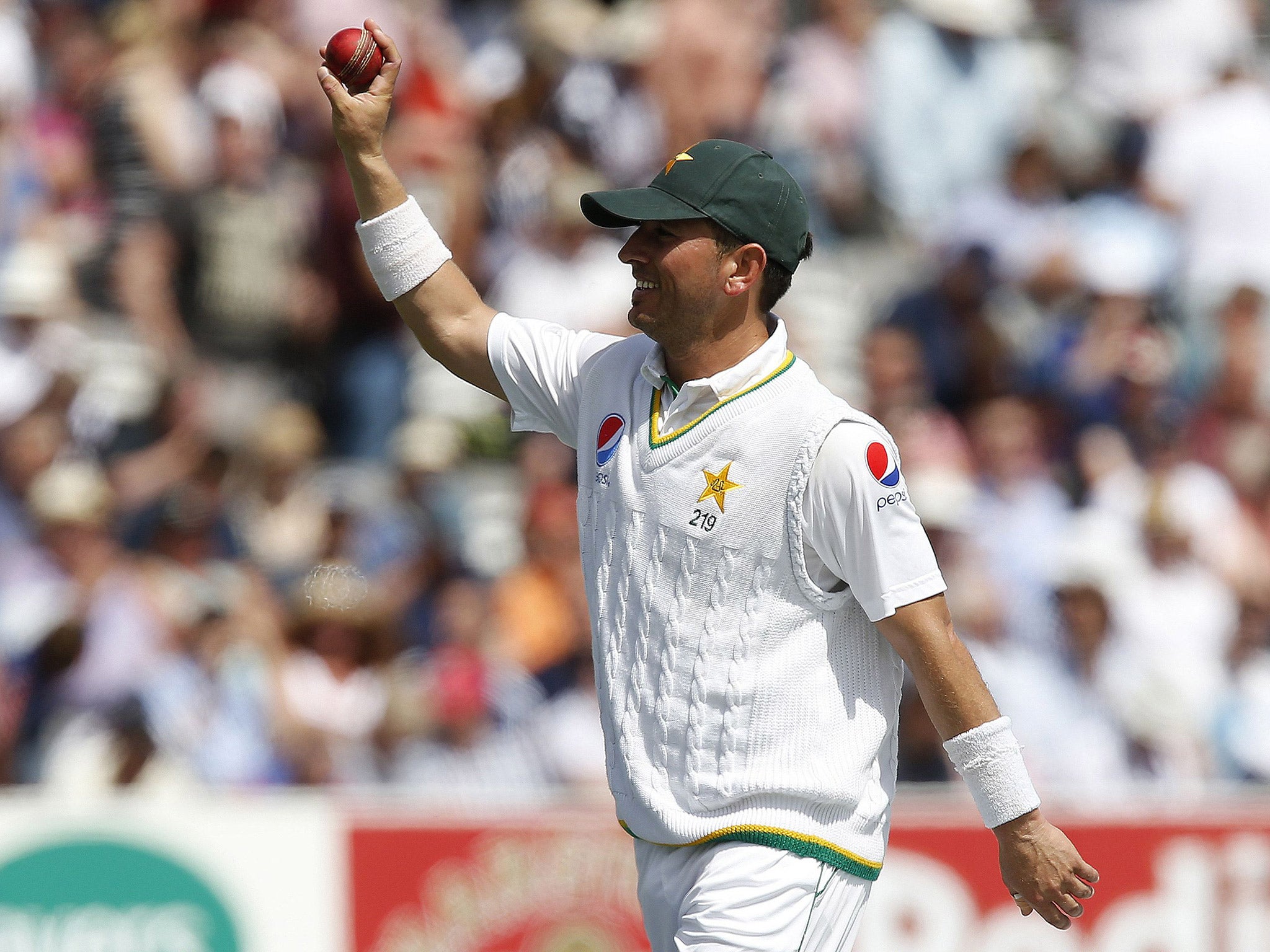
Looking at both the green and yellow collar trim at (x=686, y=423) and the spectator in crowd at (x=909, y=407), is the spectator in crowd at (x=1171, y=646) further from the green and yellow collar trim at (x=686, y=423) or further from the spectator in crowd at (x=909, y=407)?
the green and yellow collar trim at (x=686, y=423)

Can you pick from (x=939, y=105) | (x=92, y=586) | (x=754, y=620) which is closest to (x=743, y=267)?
(x=754, y=620)

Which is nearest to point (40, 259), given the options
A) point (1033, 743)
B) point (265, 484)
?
point (265, 484)

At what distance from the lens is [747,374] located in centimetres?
361

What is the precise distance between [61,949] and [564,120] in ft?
16.2

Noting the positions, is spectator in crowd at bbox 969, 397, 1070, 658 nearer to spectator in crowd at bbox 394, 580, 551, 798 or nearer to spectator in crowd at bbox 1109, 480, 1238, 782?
spectator in crowd at bbox 1109, 480, 1238, 782

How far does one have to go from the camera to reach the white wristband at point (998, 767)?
11.3 ft

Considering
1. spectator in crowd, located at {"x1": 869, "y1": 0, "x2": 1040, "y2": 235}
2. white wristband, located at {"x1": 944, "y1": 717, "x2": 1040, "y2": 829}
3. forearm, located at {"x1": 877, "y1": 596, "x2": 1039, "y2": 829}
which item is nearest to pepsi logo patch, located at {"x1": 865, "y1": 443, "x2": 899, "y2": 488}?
forearm, located at {"x1": 877, "y1": 596, "x2": 1039, "y2": 829}

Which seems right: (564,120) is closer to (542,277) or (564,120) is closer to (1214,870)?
(542,277)

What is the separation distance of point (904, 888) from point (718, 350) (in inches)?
143

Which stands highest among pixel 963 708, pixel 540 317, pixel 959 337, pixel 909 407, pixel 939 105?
pixel 963 708

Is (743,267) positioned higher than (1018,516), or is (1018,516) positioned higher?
(743,267)

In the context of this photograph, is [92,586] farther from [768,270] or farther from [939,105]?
[939,105]

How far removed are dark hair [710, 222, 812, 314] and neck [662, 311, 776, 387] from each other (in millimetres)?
43

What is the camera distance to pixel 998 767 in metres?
3.46
